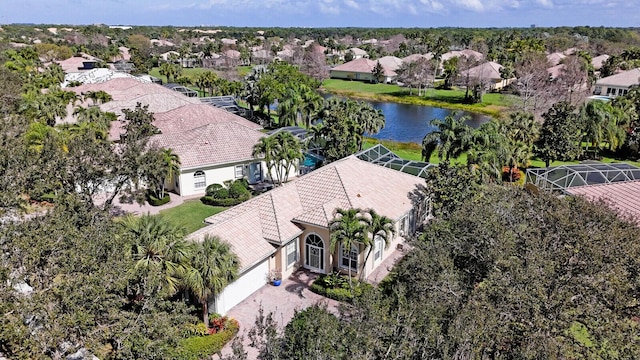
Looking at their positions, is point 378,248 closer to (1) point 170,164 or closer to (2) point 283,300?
(2) point 283,300

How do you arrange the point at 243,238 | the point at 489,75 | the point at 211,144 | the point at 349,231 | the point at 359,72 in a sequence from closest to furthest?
1. the point at 349,231
2. the point at 243,238
3. the point at 211,144
4. the point at 489,75
5. the point at 359,72

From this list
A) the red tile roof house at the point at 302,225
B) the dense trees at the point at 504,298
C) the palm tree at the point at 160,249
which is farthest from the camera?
the red tile roof house at the point at 302,225

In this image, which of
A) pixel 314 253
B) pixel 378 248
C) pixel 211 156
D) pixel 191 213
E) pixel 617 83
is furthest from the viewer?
pixel 617 83

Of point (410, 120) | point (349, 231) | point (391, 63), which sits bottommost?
point (410, 120)

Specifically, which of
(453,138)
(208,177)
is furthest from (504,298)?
(208,177)

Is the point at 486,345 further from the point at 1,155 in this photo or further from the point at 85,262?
the point at 1,155

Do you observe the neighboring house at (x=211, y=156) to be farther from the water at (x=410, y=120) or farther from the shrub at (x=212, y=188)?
the water at (x=410, y=120)

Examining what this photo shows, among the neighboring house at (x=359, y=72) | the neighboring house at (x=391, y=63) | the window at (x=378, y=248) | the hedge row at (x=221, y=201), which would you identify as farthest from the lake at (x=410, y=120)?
the window at (x=378, y=248)

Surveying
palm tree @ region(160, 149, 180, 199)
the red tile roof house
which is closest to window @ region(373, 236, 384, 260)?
the red tile roof house
